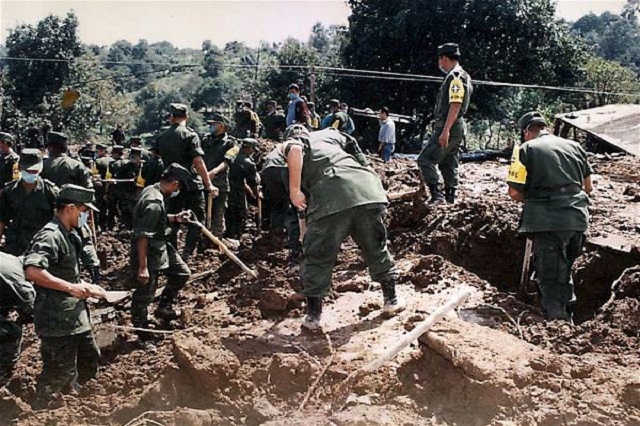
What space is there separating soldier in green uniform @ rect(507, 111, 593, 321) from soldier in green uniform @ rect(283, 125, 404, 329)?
48.2 inches

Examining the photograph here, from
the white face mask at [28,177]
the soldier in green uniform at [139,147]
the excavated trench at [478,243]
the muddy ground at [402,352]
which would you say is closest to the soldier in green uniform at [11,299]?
the muddy ground at [402,352]

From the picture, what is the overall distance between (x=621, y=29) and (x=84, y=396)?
247 ft

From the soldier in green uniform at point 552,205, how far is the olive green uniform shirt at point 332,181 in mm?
1231

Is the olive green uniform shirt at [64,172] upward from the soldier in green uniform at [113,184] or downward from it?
upward

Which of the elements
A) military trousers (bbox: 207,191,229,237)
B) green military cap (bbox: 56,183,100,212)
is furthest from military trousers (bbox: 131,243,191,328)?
military trousers (bbox: 207,191,229,237)

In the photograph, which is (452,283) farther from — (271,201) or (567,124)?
(567,124)

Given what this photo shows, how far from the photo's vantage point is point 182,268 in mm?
6012

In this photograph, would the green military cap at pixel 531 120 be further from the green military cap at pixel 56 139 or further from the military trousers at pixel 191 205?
the green military cap at pixel 56 139

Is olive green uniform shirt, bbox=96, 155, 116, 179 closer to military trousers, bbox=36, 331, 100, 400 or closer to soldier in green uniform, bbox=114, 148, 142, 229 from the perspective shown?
soldier in green uniform, bbox=114, 148, 142, 229

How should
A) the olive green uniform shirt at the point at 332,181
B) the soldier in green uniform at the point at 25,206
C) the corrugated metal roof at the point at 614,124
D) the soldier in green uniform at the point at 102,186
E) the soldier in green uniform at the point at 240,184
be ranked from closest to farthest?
the olive green uniform shirt at the point at 332,181, the soldier in green uniform at the point at 25,206, the soldier in green uniform at the point at 240,184, the soldier in green uniform at the point at 102,186, the corrugated metal roof at the point at 614,124

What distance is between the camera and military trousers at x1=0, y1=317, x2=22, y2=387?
4.79 m

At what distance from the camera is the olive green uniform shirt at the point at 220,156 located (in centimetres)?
859

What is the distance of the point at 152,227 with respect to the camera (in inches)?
214

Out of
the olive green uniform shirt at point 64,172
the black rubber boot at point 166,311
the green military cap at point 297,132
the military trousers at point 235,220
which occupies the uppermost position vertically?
the green military cap at point 297,132
